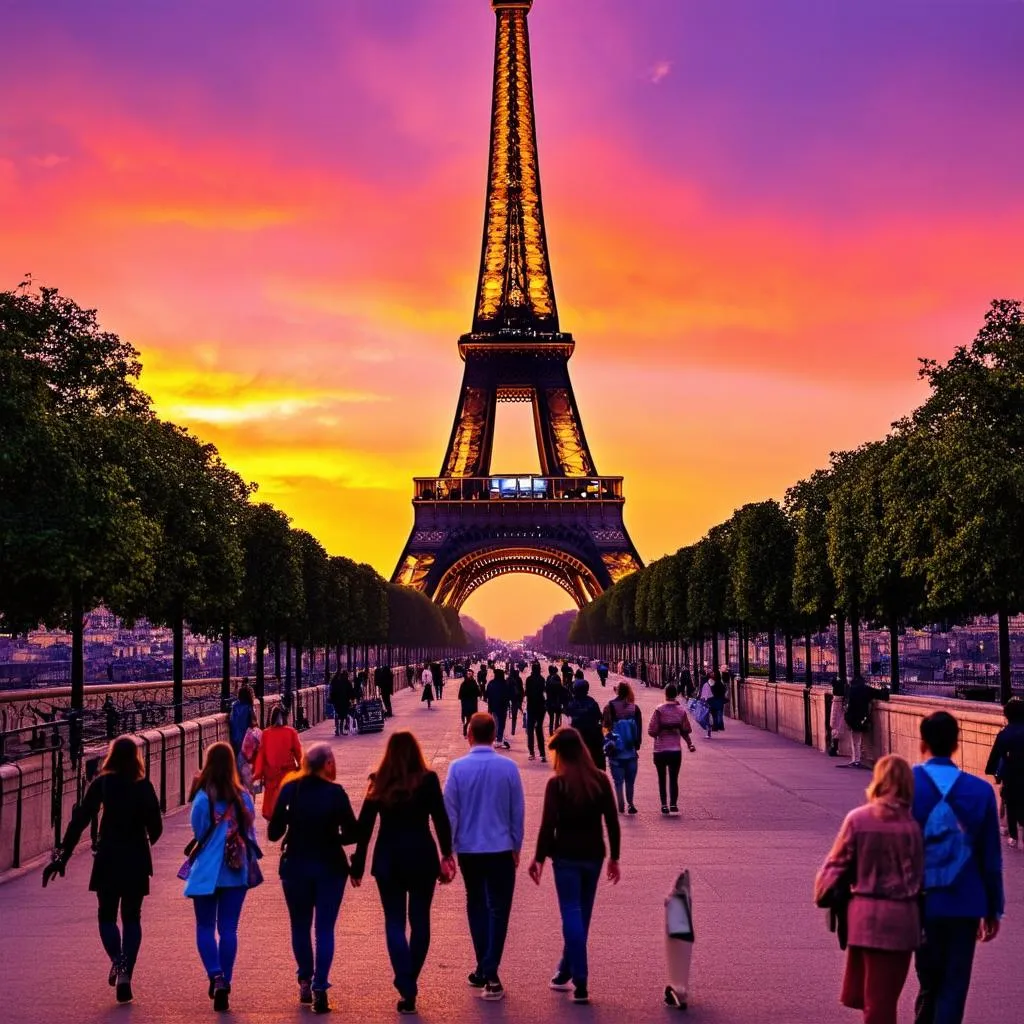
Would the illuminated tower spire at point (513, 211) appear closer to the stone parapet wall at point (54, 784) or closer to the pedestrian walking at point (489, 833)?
the stone parapet wall at point (54, 784)

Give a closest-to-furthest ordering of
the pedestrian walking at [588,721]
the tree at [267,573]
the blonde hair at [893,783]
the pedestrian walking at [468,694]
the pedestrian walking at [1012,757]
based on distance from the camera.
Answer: the blonde hair at [893,783]
the pedestrian walking at [1012,757]
the pedestrian walking at [588,721]
the pedestrian walking at [468,694]
the tree at [267,573]

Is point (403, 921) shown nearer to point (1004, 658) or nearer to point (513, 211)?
point (1004, 658)

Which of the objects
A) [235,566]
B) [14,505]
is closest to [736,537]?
[235,566]

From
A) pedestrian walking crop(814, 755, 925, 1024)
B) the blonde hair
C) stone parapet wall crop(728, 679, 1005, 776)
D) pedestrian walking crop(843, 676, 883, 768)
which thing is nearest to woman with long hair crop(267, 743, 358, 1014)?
pedestrian walking crop(814, 755, 925, 1024)

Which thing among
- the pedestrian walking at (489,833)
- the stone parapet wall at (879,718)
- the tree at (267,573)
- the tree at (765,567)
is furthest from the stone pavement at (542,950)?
the tree at (765,567)

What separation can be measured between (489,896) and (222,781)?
2.00 metres

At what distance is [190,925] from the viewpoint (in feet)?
44.1

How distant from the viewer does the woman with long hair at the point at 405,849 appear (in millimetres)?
9883

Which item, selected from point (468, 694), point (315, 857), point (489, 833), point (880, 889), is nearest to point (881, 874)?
point (880, 889)

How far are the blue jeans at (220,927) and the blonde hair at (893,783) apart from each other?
177 inches

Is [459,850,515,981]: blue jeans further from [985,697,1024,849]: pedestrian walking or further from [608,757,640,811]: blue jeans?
[608,757,640,811]: blue jeans

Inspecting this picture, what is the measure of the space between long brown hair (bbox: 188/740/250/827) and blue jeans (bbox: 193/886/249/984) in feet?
1.62

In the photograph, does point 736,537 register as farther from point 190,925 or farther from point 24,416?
point 190,925

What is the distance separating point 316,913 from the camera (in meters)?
10.0
